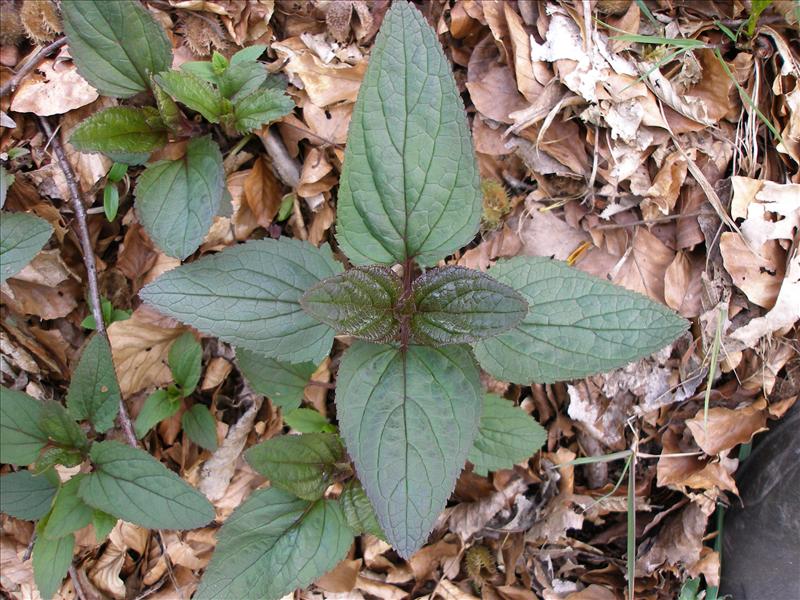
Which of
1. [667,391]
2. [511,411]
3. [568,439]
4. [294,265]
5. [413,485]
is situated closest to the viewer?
[413,485]

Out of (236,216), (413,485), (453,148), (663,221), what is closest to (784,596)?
(663,221)

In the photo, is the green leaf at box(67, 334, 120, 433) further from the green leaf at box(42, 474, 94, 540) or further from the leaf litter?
the leaf litter

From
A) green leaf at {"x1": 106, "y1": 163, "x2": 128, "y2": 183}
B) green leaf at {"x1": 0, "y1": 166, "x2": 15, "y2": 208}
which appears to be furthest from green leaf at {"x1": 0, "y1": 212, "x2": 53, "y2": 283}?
green leaf at {"x1": 106, "y1": 163, "x2": 128, "y2": 183}

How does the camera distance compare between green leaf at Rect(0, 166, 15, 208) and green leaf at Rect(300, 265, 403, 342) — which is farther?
green leaf at Rect(0, 166, 15, 208)

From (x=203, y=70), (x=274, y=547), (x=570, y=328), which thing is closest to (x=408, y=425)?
(x=570, y=328)

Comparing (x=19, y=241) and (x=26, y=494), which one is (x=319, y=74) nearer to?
(x=19, y=241)

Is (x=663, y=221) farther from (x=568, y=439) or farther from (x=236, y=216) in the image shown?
(x=236, y=216)

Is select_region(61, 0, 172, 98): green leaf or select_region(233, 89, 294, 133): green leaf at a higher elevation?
select_region(61, 0, 172, 98): green leaf
